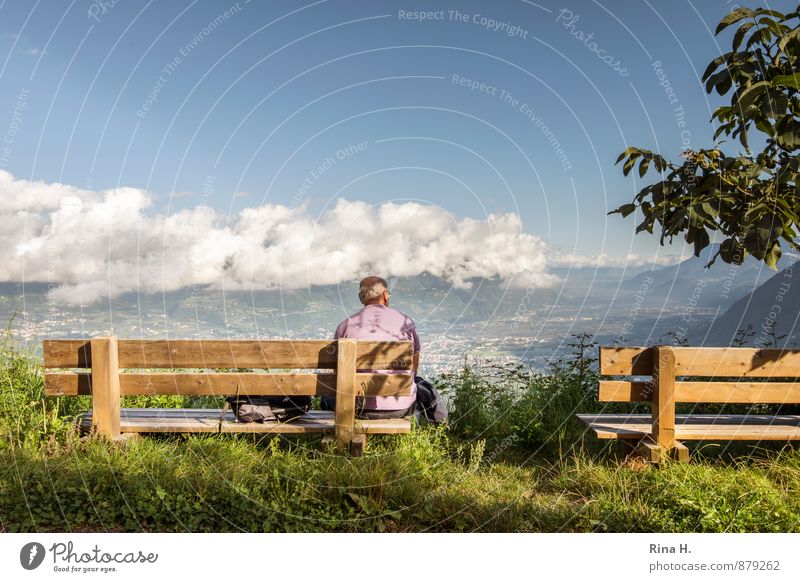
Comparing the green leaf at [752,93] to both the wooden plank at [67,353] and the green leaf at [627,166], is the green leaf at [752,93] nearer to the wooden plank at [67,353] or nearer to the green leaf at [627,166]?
the green leaf at [627,166]

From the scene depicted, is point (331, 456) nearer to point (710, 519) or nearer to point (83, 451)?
point (83, 451)

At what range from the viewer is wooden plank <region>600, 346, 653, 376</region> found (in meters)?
5.45

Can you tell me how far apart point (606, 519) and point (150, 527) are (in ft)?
11.1

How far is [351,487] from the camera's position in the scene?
462 centimetres

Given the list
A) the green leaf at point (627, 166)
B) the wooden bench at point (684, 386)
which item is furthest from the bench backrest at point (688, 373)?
the green leaf at point (627, 166)

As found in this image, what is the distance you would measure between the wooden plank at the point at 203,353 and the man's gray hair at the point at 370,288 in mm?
795

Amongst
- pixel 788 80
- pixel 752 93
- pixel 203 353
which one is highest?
pixel 788 80

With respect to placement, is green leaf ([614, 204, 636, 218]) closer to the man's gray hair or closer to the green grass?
the green grass

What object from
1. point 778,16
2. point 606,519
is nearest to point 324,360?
point 606,519

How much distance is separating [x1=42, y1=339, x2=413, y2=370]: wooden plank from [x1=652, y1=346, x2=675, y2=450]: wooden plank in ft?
9.61

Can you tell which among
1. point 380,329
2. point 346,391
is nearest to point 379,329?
point 380,329

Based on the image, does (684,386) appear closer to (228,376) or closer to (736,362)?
(736,362)

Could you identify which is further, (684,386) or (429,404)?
(429,404)

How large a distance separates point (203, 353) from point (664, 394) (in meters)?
4.18
